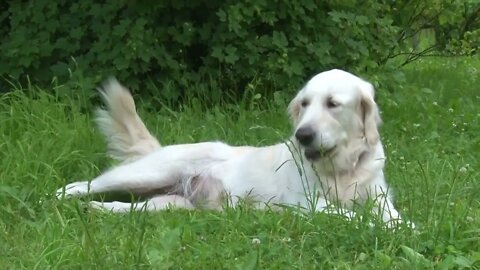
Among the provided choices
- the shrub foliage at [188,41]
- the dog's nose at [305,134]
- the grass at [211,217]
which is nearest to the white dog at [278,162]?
the dog's nose at [305,134]

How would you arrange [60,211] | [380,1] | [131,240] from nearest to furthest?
1. [131,240]
2. [60,211]
3. [380,1]

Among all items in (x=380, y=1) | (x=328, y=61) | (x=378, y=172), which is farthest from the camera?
(x=380, y=1)

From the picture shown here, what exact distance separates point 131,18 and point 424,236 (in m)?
3.95

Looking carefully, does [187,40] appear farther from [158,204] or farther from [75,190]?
[75,190]

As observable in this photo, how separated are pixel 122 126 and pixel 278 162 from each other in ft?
3.39

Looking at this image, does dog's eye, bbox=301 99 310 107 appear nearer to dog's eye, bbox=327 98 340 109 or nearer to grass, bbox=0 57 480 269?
dog's eye, bbox=327 98 340 109

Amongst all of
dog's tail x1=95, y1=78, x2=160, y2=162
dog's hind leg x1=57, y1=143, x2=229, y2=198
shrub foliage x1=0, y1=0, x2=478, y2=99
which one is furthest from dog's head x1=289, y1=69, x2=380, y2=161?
shrub foliage x1=0, y1=0, x2=478, y2=99

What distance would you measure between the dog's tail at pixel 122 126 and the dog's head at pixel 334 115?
1.09 meters

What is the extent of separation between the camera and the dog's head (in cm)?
414

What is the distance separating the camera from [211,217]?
3.73m

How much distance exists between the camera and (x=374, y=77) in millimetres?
6883

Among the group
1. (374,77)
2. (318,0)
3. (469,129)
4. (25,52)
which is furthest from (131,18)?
(469,129)

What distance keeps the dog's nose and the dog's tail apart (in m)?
1.26

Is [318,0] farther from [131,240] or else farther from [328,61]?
[131,240]
